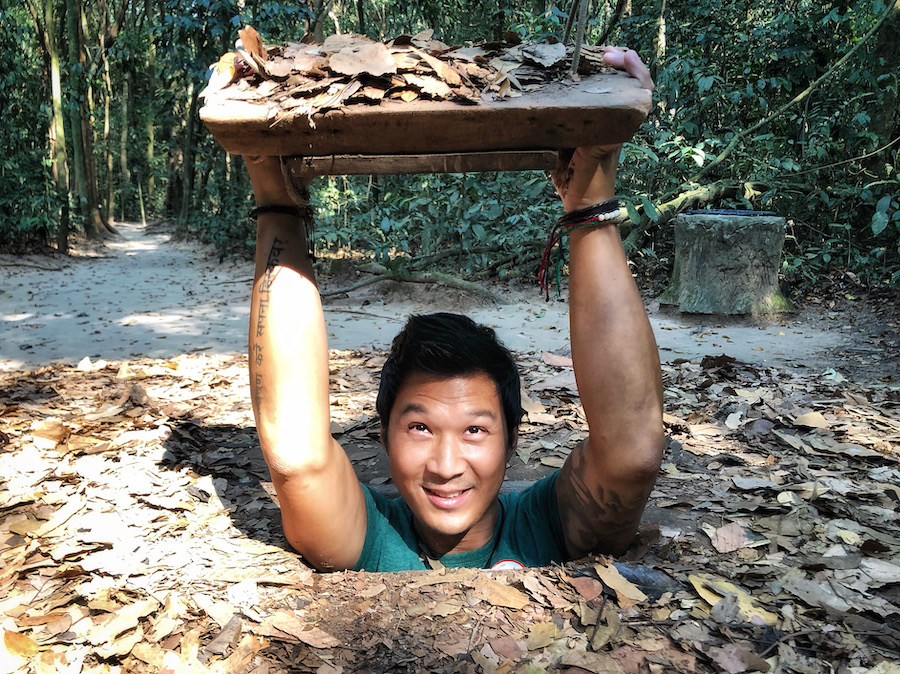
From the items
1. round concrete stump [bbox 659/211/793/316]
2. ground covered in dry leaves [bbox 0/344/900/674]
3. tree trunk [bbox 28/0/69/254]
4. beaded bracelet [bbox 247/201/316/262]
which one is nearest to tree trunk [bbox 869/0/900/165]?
round concrete stump [bbox 659/211/793/316]

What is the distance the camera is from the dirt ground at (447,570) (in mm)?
1551

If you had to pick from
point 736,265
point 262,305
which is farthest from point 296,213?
point 736,265

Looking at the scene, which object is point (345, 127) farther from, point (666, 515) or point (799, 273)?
point (799, 273)

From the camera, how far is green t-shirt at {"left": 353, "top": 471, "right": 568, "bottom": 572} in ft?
6.99

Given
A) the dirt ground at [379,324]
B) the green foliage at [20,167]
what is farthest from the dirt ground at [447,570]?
the green foliage at [20,167]

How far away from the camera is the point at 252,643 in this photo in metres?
1.59

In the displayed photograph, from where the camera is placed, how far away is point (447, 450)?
6.61 ft

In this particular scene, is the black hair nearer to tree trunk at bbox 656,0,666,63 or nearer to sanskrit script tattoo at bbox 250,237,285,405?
sanskrit script tattoo at bbox 250,237,285,405

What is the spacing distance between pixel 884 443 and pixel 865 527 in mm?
998

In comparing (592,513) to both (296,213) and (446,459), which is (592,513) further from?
(296,213)

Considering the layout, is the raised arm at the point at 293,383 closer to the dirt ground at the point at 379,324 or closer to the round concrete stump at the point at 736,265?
the dirt ground at the point at 379,324

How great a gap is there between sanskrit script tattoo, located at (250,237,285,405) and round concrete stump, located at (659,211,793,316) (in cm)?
619

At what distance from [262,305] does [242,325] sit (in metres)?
5.58

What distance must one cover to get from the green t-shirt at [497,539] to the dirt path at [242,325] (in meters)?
3.47
